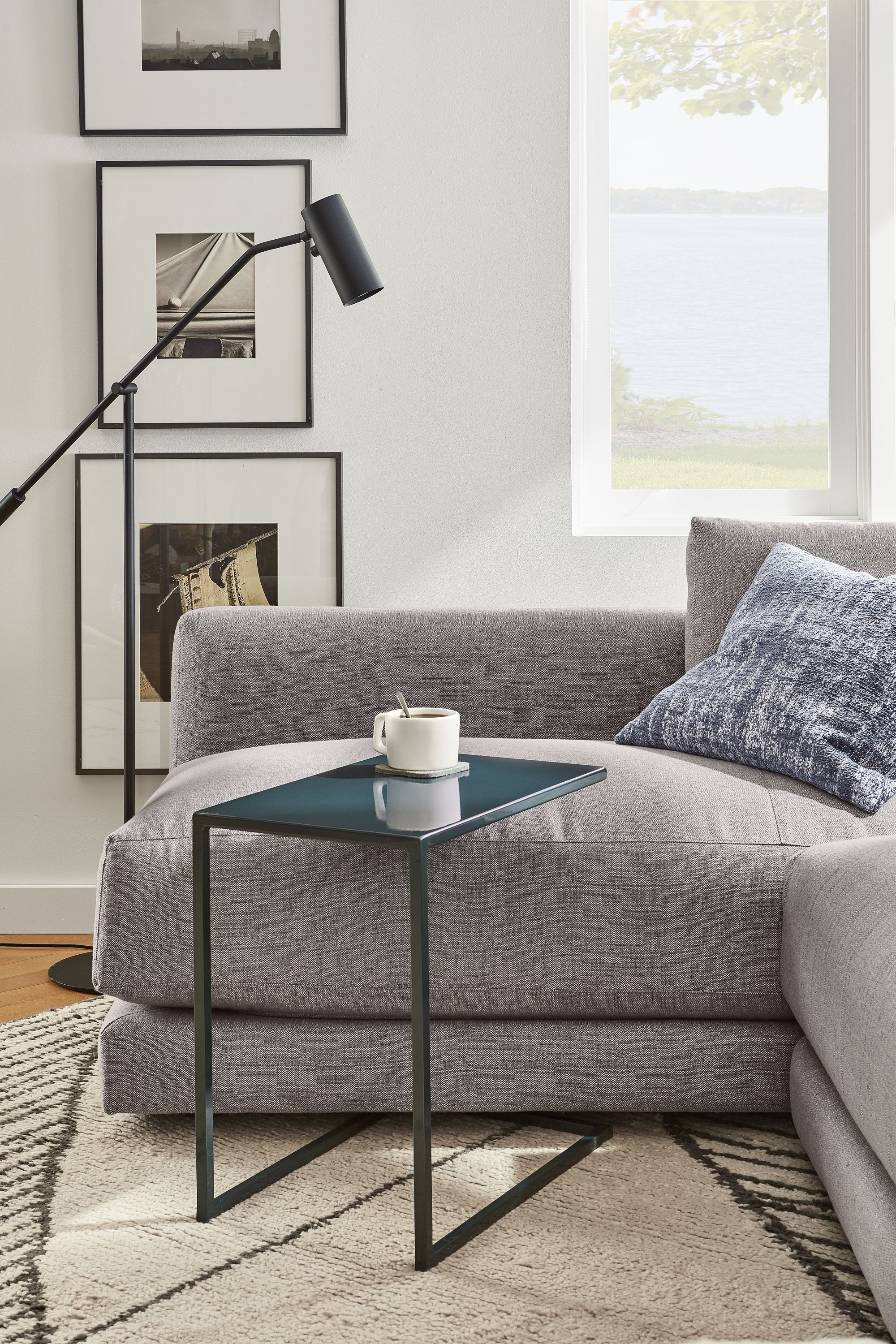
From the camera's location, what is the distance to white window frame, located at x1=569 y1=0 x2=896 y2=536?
9.33 feet

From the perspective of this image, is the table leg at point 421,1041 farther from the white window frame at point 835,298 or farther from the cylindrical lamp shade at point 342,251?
the white window frame at point 835,298

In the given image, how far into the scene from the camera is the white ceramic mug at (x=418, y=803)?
1194 mm

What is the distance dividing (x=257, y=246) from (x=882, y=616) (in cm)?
136

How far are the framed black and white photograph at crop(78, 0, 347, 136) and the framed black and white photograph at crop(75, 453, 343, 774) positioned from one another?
2.55 feet

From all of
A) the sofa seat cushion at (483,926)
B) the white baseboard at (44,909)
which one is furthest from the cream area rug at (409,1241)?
the white baseboard at (44,909)

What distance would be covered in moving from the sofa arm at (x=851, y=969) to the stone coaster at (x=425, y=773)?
43 cm

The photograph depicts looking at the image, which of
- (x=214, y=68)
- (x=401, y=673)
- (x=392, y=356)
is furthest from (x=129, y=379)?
(x=214, y=68)

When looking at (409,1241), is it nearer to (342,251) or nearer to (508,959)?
(508,959)

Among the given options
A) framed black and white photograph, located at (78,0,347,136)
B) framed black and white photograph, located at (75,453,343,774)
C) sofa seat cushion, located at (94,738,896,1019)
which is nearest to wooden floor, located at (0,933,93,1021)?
framed black and white photograph, located at (75,453,343,774)

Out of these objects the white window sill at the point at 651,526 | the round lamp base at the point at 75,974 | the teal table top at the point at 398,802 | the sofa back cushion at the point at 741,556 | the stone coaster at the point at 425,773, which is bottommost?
the round lamp base at the point at 75,974

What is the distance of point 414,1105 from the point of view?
121cm

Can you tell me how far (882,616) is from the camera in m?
1.82

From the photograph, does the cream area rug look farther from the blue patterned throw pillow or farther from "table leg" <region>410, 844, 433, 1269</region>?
the blue patterned throw pillow

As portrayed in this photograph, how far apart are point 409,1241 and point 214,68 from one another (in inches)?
102
